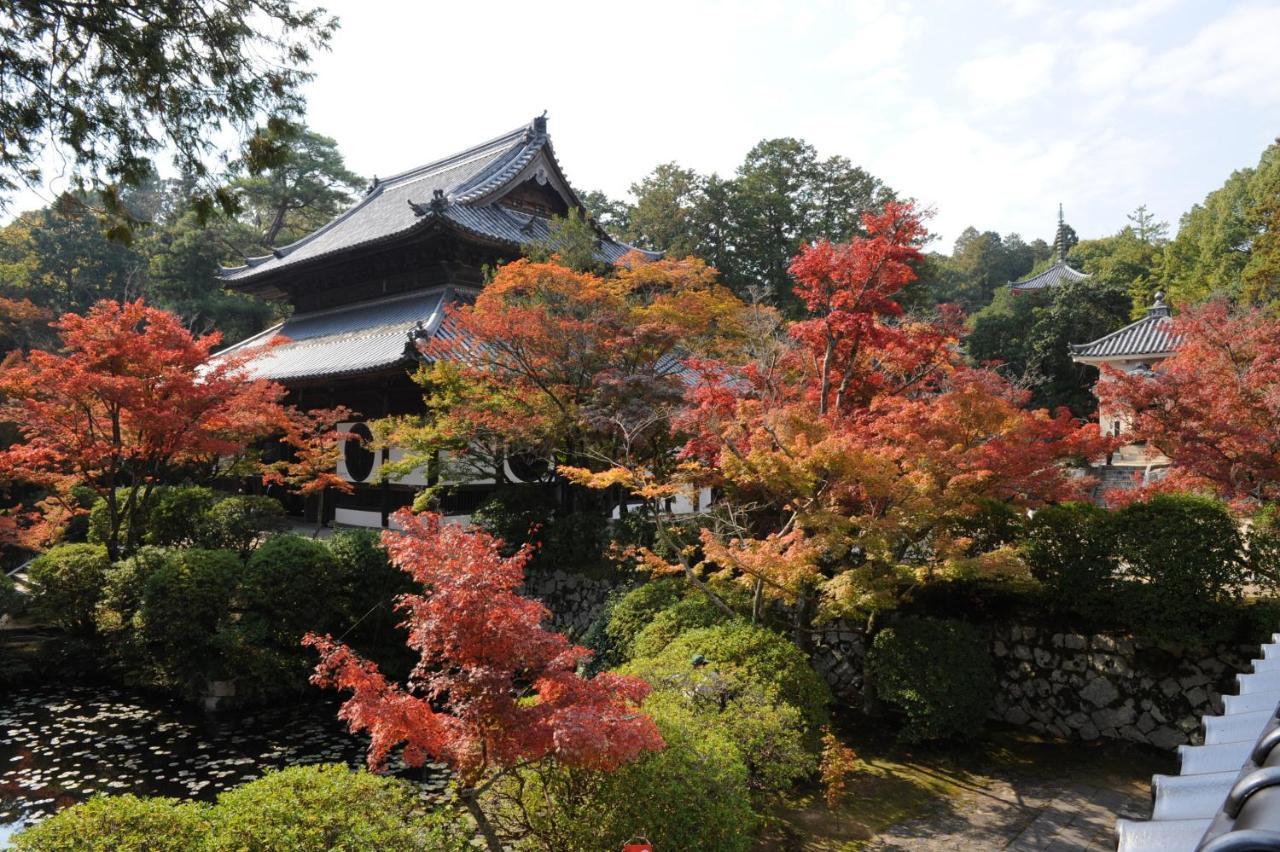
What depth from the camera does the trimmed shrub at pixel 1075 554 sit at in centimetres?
825

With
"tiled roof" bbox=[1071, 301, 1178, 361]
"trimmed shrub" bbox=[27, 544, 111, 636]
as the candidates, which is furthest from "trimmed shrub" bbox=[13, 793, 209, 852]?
"tiled roof" bbox=[1071, 301, 1178, 361]

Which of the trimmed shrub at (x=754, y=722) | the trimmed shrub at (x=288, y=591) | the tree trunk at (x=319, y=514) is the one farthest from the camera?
the tree trunk at (x=319, y=514)

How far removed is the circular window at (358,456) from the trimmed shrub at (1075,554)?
1274 cm

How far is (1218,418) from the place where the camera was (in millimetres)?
8758

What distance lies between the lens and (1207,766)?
173 centimetres

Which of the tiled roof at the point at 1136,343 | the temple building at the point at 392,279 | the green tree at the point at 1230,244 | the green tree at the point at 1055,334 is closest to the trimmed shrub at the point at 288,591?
the temple building at the point at 392,279

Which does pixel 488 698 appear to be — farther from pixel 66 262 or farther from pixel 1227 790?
pixel 66 262

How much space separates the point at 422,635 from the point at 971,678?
6142mm

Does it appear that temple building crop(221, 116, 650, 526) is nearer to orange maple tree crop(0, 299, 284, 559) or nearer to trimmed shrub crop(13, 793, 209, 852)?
orange maple tree crop(0, 299, 284, 559)

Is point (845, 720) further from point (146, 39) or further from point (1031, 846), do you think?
point (146, 39)

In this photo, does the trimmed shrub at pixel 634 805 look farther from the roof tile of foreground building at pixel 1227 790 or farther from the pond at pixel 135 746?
the pond at pixel 135 746

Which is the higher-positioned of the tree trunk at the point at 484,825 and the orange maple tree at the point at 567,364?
the orange maple tree at the point at 567,364

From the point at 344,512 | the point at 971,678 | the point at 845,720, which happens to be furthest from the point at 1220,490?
the point at 344,512

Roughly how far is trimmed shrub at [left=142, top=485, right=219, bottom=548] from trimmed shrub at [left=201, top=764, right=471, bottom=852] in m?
10.4
